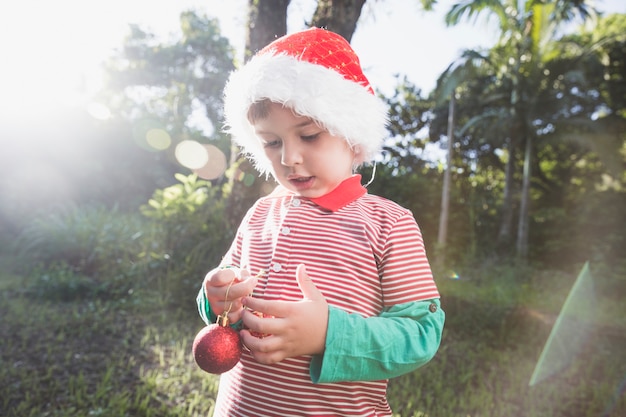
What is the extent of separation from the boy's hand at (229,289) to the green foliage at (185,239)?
4231 millimetres

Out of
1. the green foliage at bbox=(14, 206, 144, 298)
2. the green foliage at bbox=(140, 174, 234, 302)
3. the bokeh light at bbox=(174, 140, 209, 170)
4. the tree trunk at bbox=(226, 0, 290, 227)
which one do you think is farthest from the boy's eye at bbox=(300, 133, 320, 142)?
the bokeh light at bbox=(174, 140, 209, 170)

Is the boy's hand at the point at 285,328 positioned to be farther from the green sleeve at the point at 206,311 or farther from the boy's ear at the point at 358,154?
the boy's ear at the point at 358,154

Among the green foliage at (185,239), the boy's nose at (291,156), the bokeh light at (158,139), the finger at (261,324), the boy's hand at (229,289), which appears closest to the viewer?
the finger at (261,324)

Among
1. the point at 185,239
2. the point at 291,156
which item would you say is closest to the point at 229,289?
the point at 291,156

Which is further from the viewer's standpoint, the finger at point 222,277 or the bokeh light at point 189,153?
the bokeh light at point 189,153

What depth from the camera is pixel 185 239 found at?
5652 mm

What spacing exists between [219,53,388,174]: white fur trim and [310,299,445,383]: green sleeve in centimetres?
50

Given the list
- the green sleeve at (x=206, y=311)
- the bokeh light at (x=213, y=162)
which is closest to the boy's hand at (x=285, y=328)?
the green sleeve at (x=206, y=311)

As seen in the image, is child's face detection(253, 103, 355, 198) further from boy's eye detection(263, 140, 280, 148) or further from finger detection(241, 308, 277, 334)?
finger detection(241, 308, 277, 334)

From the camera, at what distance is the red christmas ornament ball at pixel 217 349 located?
2.93 feet

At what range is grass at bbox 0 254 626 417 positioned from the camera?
10.2 ft

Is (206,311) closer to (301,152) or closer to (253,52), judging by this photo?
(301,152)

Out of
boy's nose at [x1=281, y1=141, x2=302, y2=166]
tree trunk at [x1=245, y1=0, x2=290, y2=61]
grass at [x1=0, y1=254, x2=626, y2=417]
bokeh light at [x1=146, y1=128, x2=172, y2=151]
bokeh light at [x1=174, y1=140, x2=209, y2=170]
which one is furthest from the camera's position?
bokeh light at [x1=146, y1=128, x2=172, y2=151]

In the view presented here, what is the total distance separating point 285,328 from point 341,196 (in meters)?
0.45
